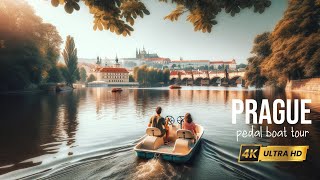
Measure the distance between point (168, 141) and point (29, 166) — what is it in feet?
22.2

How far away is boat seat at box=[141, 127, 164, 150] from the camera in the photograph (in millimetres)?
12224

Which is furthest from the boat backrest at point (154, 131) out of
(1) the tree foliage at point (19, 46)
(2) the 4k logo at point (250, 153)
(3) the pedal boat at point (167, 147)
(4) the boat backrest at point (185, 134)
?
(1) the tree foliage at point (19, 46)

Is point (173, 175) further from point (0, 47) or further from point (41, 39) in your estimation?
point (41, 39)

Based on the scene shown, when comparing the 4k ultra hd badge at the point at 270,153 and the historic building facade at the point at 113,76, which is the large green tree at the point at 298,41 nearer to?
the 4k ultra hd badge at the point at 270,153

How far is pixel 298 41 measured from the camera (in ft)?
177

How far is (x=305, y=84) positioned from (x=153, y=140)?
5799 centimetres

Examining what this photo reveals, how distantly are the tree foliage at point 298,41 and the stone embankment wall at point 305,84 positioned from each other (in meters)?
1.49

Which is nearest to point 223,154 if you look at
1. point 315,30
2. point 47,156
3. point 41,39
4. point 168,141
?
point 168,141

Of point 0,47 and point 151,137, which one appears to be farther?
point 0,47

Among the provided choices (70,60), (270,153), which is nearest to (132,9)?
(270,153)

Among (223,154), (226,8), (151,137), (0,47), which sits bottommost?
(223,154)

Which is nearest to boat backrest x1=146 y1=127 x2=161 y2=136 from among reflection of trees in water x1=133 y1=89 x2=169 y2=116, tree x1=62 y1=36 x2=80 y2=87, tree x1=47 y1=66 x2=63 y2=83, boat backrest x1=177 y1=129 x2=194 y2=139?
boat backrest x1=177 y1=129 x2=194 y2=139

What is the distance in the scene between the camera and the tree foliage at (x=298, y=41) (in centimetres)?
5028

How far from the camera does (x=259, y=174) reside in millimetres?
10391
